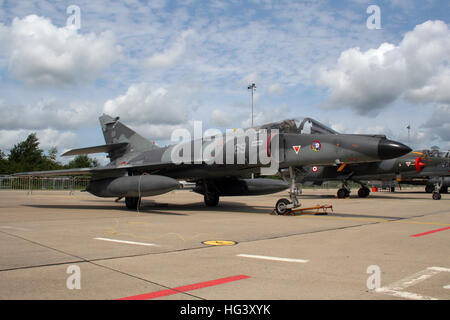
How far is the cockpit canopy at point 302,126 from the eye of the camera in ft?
34.4

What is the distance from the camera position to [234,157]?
452 inches

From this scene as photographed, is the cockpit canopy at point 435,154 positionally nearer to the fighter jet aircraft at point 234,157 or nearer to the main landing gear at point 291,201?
the fighter jet aircraft at point 234,157

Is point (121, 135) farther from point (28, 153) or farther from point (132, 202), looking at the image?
point (28, 153)

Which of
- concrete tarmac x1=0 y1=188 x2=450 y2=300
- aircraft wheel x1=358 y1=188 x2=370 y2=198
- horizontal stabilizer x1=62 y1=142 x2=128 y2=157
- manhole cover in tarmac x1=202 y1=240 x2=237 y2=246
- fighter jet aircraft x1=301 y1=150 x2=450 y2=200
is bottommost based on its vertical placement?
aircraft wheel x1=358 y1=188 x2=370 y2=198

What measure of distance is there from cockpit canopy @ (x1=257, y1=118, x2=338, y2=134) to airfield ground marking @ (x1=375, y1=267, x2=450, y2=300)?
6.72 metres

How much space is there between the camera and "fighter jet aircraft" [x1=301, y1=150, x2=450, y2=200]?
21.9 m

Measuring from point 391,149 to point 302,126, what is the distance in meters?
2.79

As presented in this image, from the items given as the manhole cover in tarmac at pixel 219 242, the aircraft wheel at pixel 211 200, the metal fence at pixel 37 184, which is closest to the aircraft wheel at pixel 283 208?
the aircraft wheel at pixel 211 200

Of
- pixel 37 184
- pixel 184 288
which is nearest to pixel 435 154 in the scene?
pixel 184 288

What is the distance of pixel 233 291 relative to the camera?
320 centimetres

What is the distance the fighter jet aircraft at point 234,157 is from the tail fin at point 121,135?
2.0 inches

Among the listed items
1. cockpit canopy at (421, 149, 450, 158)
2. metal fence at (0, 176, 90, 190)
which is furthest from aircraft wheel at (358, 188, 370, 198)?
metal fence at (0, 176, 90, 190)

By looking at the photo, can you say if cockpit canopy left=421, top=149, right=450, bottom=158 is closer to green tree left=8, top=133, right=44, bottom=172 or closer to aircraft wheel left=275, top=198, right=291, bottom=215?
aircraft wheel left=275, top=198, right=291, bottom=215
